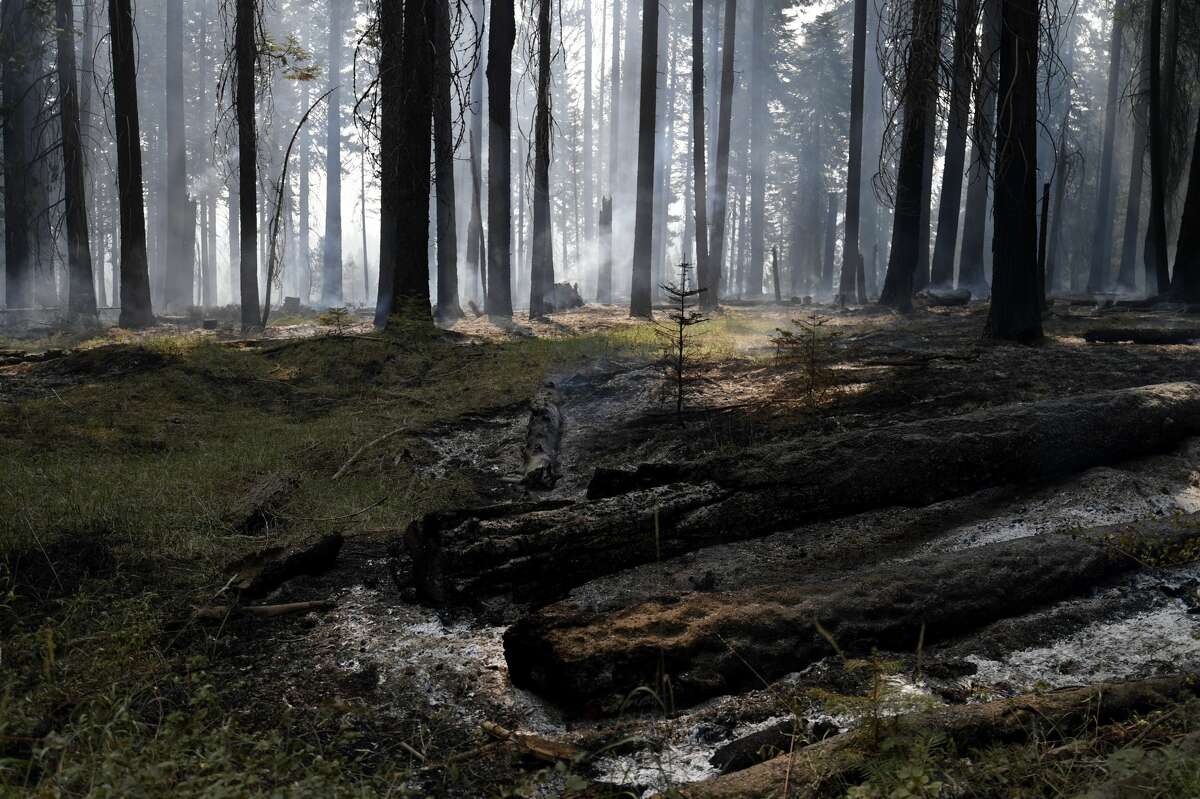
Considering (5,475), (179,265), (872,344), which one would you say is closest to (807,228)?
(179,265)

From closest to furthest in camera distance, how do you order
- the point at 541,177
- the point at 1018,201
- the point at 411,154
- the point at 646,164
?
1. the point at 1018,201
2. the point at 411,154
3. the point at 541,177
4. the point at 646,164

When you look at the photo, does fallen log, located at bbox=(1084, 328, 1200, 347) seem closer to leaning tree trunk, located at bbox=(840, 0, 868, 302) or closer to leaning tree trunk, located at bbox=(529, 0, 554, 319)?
leaning tree trunk, located at bbox=(529, 0, 554, 319)

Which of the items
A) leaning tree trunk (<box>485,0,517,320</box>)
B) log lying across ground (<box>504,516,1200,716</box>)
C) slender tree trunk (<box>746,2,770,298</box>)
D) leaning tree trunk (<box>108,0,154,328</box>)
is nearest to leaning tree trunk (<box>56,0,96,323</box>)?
leaning tree trunk (<box>108,0,154,328</box>)

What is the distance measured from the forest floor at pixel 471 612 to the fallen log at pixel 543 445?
133 millimetres

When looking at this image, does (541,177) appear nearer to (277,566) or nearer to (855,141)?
(855,141)

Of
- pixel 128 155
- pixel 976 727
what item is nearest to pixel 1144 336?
pixel 976 727

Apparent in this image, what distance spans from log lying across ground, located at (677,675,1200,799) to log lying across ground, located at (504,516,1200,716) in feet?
1.59

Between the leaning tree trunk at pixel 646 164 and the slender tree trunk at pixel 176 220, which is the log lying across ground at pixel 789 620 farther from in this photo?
the slender tree trunk at pixel 176 220

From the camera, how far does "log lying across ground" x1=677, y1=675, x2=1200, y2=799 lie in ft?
7.71

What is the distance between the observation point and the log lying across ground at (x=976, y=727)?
2350 mm

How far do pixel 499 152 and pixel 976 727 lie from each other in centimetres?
1688

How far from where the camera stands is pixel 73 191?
54.0 feet

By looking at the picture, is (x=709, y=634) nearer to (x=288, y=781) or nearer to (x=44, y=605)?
(x=288, y=781)

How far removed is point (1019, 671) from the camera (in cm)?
315
